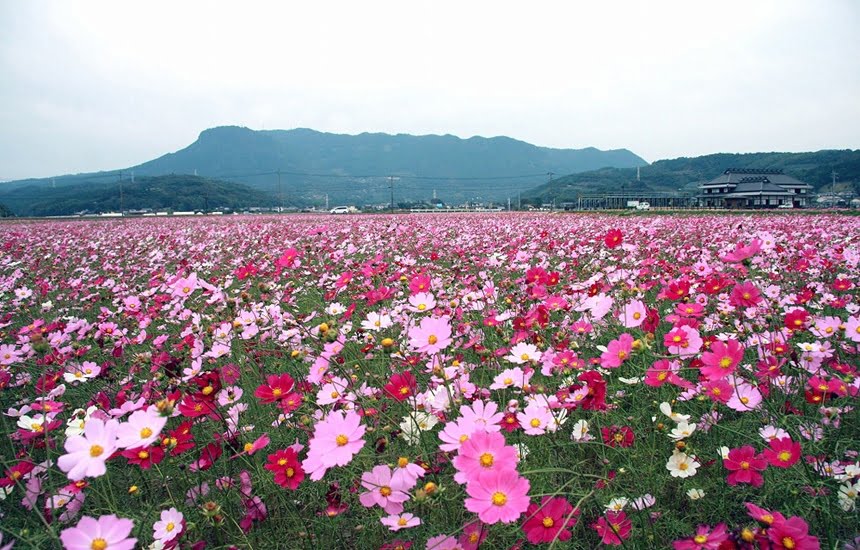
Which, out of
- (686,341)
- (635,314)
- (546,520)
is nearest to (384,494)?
(546,520)

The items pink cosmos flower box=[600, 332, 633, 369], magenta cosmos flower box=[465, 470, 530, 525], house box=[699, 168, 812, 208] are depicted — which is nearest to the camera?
magenta cosmos flower box=[465, 470, 530, 525]

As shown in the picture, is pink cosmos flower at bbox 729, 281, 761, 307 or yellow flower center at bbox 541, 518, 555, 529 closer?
yellow flower center at bbox 541, 518, 555, 529

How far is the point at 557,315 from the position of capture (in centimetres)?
275

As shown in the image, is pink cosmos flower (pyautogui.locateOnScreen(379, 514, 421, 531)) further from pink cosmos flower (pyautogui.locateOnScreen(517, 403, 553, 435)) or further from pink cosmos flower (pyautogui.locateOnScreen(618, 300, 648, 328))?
pink cosmos flower (pyautogui.locateOnScreen(618, 300, 648, 328))

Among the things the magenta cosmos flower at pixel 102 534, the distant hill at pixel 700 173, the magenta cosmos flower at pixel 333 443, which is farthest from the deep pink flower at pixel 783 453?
the distant hill at pixel 700 173

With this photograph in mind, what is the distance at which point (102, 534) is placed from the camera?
30.5 inches

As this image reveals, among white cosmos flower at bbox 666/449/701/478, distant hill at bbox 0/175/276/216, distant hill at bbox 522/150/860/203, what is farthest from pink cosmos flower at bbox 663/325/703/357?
distant hill at bbox 522/150/860/203

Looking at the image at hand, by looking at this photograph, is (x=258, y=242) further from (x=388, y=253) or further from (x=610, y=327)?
(x=610, y=327)

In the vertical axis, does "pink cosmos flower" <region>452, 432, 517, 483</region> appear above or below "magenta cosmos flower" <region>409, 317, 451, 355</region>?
below

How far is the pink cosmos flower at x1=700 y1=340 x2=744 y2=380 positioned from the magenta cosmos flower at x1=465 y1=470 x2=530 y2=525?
57cm

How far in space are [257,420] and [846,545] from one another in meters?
1.74

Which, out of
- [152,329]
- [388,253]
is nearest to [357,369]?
[152,329]

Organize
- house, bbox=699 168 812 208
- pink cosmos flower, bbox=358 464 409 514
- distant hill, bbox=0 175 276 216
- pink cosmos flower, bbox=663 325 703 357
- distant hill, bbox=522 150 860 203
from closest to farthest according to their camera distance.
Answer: pink cosmos flower, bbox=358 464 409 514 < pink cosmos flower, bbox=663 325 703 357 < house, bbox=699 168 812 208 < distant hill, bbox=0 175 276 216 < distant hill, bbox=522 150 860 203

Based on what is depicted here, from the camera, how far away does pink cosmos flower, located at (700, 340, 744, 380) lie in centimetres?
102
